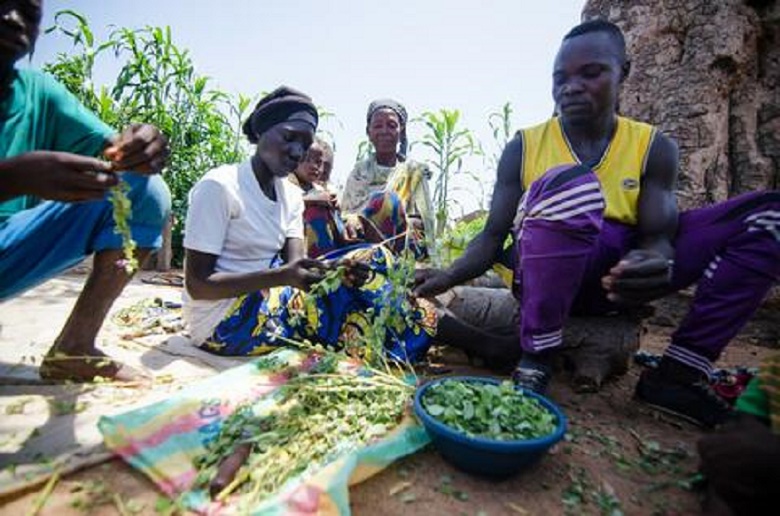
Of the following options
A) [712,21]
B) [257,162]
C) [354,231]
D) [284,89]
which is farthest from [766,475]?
[712,21]

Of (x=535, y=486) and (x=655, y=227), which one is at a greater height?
(x=655, y=227)

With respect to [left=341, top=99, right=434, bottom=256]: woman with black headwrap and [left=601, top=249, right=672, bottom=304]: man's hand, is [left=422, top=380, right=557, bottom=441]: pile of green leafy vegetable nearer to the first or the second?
[left=601, top=249, right=672, bottom=304]: man's hand

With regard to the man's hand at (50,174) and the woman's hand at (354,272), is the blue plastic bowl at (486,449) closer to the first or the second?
the woman's hand at (354,272)

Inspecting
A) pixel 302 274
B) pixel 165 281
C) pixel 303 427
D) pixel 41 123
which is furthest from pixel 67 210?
pixel 165 281

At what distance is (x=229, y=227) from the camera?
2.24m

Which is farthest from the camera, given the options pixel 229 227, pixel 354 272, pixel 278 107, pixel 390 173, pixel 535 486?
pixel 390 173

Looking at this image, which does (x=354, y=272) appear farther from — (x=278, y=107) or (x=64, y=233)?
(x=64, y=233)

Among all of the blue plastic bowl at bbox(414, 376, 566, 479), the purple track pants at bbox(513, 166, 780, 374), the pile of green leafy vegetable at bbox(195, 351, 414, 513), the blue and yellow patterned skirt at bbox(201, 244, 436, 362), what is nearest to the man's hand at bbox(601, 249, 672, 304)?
the purple track pants at bbox(513, 166, 780, 374)

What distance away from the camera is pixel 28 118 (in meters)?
1.77

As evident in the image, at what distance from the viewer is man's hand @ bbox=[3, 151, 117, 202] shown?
1.30 metres

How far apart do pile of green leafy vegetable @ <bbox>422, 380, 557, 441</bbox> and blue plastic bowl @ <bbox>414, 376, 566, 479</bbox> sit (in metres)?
0.04

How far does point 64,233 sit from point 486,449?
1926 mm

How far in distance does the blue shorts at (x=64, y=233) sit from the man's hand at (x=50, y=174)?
19.0 inches

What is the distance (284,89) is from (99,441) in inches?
79.4
